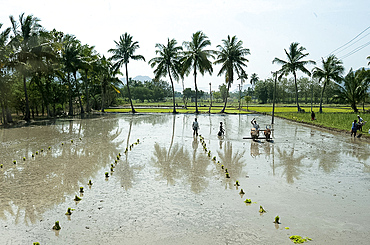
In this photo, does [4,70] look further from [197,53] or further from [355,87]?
[355,87]

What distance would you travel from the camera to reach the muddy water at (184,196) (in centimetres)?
657

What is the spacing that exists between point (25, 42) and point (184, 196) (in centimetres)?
2960

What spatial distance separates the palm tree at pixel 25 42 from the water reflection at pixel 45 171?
12.6 metres

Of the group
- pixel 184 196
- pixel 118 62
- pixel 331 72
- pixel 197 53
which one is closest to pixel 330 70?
pixel 331 72

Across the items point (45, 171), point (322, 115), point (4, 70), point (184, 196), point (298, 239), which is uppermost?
point (4, 70)

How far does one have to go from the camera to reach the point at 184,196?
8.85 m

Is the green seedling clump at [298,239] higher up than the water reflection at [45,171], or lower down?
lower down

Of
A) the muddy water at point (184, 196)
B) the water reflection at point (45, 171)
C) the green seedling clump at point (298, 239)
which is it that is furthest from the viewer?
the water reflection at point (45, 171)

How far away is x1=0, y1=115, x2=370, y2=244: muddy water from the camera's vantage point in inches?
259

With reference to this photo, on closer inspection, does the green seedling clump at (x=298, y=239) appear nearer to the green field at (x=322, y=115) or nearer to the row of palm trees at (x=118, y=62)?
the green field at (x=322, y=115)

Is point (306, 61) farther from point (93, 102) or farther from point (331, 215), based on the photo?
point (331, 215)

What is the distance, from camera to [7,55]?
28656 mm

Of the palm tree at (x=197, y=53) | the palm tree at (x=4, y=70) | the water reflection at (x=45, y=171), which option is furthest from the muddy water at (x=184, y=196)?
the palm tree at (x=197, y=53)

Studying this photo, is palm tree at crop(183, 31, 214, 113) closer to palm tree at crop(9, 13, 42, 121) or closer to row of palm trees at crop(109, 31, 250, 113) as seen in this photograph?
row of palm trees at crop(109, 31, 250, 113)
